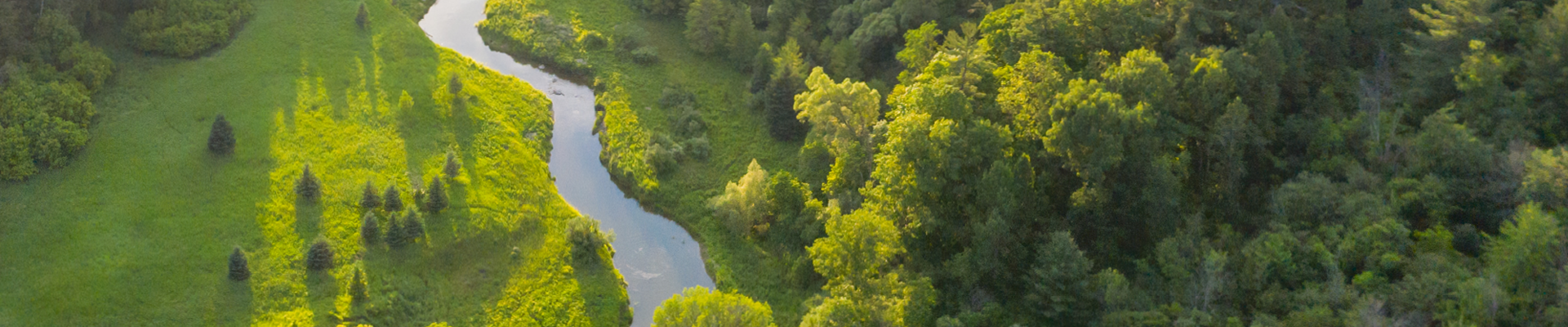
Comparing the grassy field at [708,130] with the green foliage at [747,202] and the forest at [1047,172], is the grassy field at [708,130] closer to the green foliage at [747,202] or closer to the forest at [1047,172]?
the forest at [1047,172]

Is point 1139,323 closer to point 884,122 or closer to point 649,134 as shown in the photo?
point 884,122

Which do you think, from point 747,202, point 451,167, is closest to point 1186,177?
point 747,202

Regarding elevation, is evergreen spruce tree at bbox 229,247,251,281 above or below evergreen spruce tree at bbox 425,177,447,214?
above

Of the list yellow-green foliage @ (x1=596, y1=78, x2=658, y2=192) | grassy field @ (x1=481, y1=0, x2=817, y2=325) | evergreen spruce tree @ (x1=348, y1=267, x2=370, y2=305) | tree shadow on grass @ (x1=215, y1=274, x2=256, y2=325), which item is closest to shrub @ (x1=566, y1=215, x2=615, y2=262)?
grassy field @ (x1=481, y1=0, x2=817, y2=325)

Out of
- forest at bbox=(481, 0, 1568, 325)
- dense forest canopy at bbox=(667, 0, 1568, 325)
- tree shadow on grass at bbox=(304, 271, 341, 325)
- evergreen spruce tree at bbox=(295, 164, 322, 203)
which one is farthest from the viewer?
evergreen spruce tree at bbox=(295, 164, 322, 203)

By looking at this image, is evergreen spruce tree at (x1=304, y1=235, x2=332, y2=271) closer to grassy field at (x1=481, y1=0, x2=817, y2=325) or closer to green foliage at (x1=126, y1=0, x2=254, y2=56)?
grassy field at (x1=481, y1=0, x2=817, y2=325)

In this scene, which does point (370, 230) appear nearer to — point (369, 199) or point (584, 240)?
point (369, 199)
